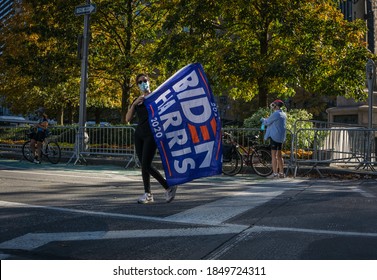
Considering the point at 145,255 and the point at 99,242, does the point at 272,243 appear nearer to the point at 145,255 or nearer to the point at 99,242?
the point at 145,255

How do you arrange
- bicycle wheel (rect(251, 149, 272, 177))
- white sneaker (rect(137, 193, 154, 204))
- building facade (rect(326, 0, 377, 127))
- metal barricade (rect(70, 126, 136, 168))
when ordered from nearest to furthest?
white sneaker (rect(137, 193, 154, 204)) → bicycle wheel (rect(251, 149, 272, 177)) → metal barricade (rect(70, 126, 136, 168)) → building facade (rect(326, 0, 377, 127))

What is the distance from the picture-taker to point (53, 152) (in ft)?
51.6

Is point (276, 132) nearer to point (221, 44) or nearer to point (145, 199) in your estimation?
point (145, 199)

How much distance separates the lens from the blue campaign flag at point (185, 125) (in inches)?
247

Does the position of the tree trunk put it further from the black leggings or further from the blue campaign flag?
the black leggings

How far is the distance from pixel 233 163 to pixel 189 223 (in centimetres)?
682

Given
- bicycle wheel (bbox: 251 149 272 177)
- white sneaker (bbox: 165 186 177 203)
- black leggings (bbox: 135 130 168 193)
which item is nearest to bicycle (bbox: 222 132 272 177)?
bicycle wheel (bbox: 251 149 272 177)

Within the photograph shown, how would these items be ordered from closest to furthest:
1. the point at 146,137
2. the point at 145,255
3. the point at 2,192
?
the point at 145,255 → the point at 146,137 → the point at 2,192

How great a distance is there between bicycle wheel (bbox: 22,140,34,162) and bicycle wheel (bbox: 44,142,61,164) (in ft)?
2.30

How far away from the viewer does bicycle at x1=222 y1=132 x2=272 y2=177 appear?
39.3ft

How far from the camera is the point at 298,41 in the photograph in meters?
15.9

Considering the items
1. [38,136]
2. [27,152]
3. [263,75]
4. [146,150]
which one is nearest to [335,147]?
[263,75]

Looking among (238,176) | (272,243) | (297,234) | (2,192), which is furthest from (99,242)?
(238,176)

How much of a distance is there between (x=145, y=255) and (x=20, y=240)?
51.7 inches
